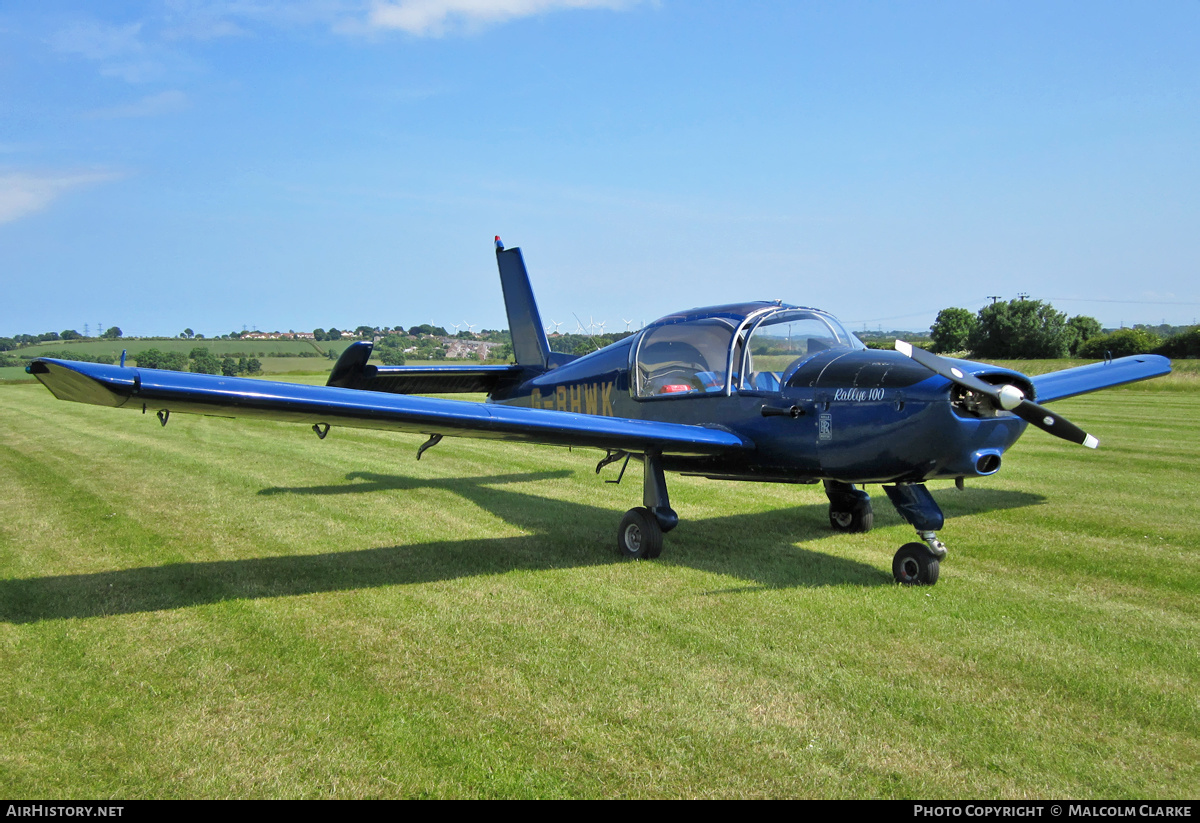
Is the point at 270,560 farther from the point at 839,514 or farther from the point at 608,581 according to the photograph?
the point at 839,514

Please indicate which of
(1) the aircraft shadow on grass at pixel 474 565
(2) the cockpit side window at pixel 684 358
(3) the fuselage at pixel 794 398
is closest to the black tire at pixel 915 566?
(1) the aircraft shadow on grass at pixel 474 565

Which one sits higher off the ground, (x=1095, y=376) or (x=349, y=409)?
(x=1095, y=376)

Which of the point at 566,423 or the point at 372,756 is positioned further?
the point at 566,423

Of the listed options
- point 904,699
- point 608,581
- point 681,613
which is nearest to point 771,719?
point 904,699

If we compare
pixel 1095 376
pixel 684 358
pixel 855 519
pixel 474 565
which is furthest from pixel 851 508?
pixel 1095 376

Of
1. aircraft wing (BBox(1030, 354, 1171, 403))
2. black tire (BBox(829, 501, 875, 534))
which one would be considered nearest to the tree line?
aircraft wing (BBox(1030, 354, 1171, 403))

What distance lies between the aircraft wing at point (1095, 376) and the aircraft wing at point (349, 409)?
15.9 ft

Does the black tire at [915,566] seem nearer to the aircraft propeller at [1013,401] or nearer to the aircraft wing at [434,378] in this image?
the aircraft propeller at [1013,401]

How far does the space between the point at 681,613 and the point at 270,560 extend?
4011 mm

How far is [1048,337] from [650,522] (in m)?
65.9

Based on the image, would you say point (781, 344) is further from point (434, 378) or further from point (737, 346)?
point (434, 378)

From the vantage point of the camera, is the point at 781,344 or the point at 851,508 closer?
the point at 781,344

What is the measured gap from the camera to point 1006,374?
607 centimetres

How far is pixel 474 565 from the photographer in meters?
7.17
